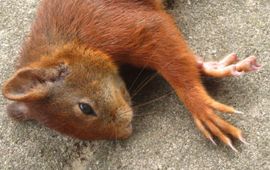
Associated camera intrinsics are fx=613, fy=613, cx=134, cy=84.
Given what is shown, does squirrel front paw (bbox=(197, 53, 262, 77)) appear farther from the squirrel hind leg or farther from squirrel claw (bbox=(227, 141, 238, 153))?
the squirrel hind leg

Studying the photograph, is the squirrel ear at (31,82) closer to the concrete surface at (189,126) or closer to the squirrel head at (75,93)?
the squirrel head at (75,93)

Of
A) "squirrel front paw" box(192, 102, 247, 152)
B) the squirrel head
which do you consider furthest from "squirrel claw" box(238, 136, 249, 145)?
the squirrel head

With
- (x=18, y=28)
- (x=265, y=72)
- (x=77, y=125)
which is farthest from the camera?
(x=18, y=28)

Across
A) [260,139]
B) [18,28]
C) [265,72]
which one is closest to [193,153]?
[260,139]

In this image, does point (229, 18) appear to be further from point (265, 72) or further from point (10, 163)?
point (10, 163)

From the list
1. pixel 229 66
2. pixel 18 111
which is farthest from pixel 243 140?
pixel 18 111

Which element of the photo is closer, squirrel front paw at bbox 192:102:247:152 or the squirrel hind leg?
squirrel front paw at bbox 192:102:247:152

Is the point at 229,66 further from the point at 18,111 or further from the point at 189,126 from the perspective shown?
the point at 18,111
